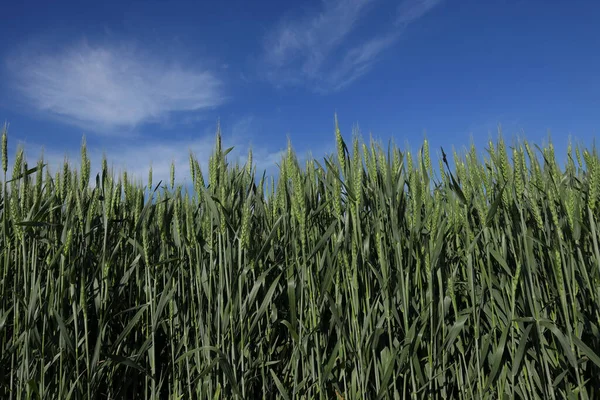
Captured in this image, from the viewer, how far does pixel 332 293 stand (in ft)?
6.47

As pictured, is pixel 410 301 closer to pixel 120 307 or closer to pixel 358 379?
pixel 358 379

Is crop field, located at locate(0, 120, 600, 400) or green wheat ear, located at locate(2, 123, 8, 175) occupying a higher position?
green wheat ear, located at locate(2, 123, 8, 175)

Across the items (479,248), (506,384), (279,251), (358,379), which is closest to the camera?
(358,379)

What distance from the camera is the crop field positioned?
1.71 m

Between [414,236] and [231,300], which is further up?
[414,236]

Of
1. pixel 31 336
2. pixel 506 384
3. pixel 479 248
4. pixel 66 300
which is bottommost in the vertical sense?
pixel 506 384

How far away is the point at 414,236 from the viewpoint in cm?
183

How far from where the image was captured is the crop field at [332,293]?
67.4 inches

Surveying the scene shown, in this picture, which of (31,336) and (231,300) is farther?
(31,336)

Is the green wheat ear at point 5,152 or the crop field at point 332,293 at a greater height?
the green wheat ear at point 5,152

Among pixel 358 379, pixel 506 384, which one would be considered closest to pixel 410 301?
pixel 358 379

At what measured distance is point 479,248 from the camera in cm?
202

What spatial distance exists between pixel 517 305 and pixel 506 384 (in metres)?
0.34

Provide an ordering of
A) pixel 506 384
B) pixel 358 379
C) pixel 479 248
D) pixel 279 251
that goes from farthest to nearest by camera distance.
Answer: pixel 279 251
pixel 479 248
pixel 506 384
pixel 358 379
